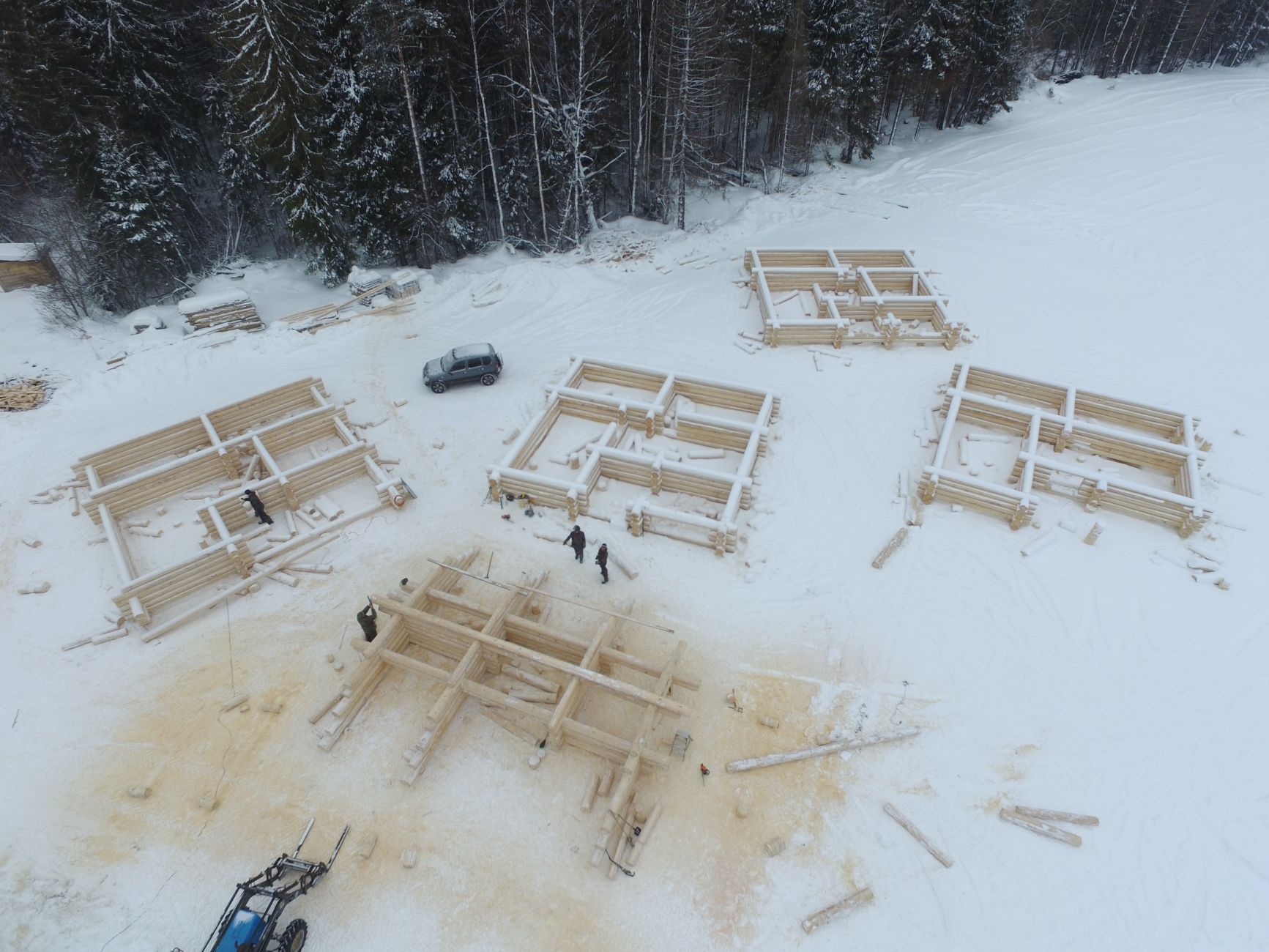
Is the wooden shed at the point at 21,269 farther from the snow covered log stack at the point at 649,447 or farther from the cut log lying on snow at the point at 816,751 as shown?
the cut log lying on snow at the point at 816,751

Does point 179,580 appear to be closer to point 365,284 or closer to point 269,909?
point 269,909

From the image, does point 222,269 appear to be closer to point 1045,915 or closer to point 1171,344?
point 1045,915

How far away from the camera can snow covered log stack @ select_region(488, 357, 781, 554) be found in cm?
1480

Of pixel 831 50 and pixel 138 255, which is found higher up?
pixel 831 50

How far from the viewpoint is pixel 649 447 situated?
17266mm

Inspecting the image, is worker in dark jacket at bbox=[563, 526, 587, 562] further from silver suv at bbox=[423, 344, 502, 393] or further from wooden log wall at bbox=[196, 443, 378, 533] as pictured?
silver suv at bbox=[423, 344, 502, 393]

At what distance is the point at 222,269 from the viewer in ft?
88.0

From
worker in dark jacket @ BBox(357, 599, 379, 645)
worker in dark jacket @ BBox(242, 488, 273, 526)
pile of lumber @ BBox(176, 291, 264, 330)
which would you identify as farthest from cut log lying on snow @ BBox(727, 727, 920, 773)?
pile of lumber @ BBox(176, 291, 264, 330)

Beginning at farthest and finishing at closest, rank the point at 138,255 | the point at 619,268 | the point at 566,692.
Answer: the point at 619,268
the point at 138,255
the point at 566,692

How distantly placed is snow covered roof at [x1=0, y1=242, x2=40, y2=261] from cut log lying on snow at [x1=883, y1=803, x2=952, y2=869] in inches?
1318

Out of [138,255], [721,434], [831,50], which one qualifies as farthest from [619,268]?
[138,255]

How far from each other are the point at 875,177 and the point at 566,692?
3238 cm

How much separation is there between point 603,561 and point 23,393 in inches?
747

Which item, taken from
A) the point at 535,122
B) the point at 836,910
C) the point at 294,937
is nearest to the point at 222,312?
the point at 535,122
